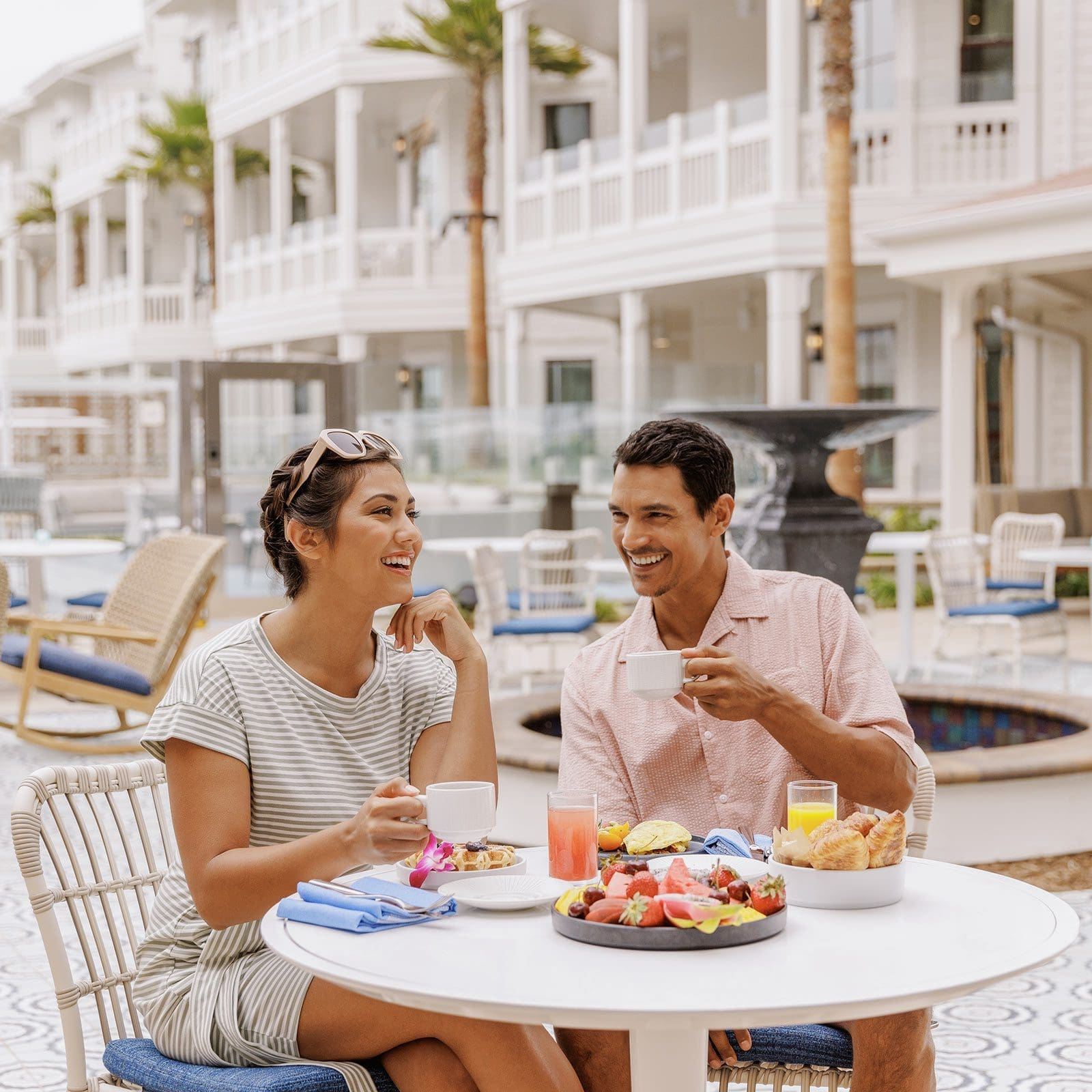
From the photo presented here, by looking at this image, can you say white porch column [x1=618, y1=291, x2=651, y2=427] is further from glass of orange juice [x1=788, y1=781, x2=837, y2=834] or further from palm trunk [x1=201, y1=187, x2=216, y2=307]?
glass of orange juice [x1=788, y1=781, x2=837, y2=834]

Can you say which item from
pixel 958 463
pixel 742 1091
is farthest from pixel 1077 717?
pixel 958 463

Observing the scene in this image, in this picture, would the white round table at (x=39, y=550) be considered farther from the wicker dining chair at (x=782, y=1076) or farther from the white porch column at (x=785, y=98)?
the wicker dining chair at (x=782, y=1076)

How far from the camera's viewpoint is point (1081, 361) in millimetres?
17672

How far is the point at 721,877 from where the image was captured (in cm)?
217

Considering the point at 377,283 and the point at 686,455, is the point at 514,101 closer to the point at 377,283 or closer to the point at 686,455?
the point at 377,283

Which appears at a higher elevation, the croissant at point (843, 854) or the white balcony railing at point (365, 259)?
the white balcony railing at point (365, 259)

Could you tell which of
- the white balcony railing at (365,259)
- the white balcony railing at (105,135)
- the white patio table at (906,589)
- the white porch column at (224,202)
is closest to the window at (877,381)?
the white balcony railing at (365,259)

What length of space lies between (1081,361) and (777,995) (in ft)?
55.8

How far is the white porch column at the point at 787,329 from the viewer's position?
15.7 m

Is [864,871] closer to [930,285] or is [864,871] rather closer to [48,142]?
[930,285]

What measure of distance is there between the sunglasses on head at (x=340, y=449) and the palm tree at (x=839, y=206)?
39.9 feet

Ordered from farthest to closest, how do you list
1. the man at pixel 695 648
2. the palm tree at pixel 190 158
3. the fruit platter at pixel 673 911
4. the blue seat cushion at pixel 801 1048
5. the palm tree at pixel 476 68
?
the palm tree at pixel 190 158
the palm tree at pixel 476 68
the man at pixel 695 648
the blue seat cushion at pixel 801 1048
the fruit platter at pixel 673 911

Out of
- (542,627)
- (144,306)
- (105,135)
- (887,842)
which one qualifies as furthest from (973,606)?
(105,135)

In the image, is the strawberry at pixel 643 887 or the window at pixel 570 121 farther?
the window at pixel 570 121
